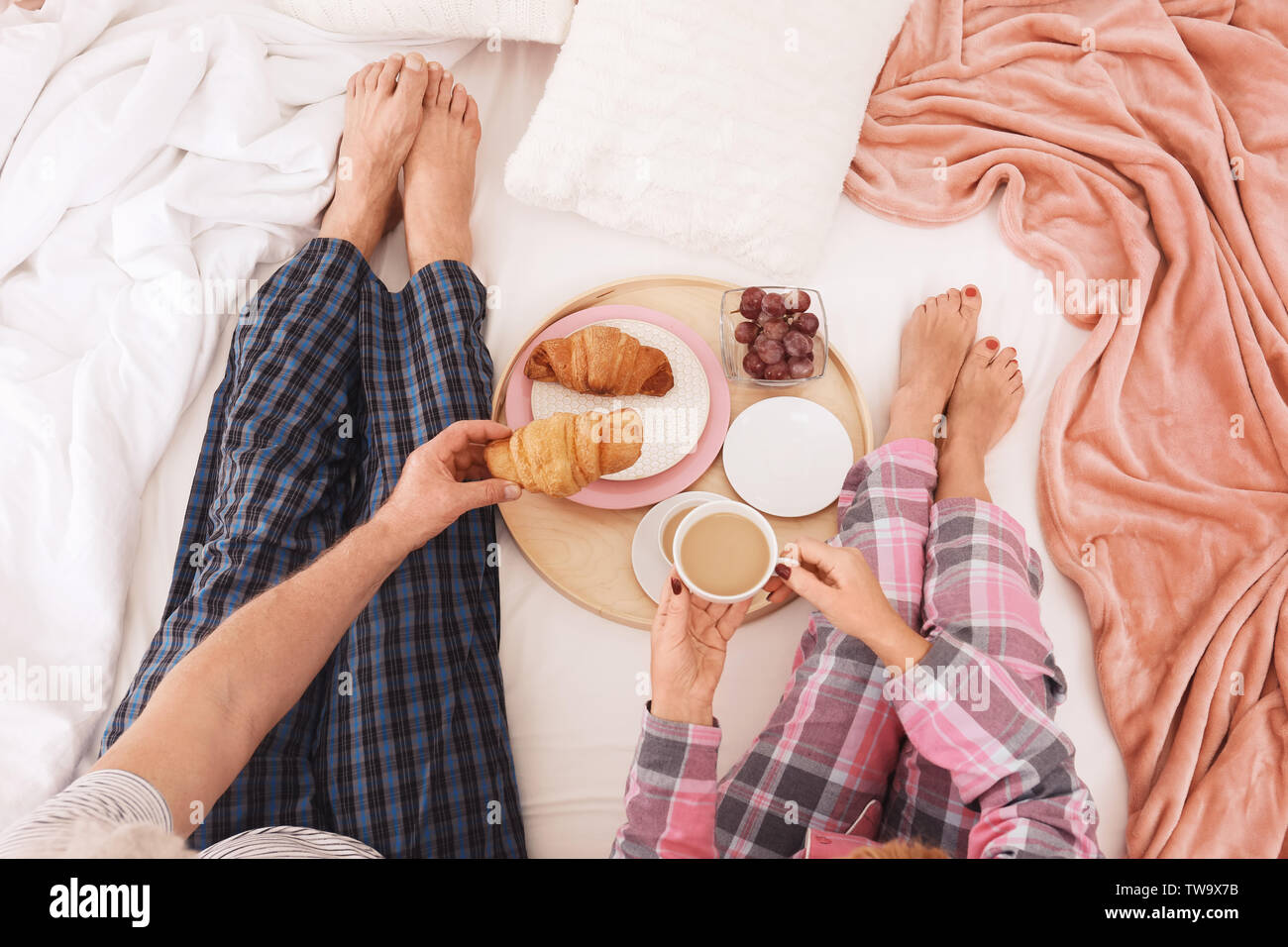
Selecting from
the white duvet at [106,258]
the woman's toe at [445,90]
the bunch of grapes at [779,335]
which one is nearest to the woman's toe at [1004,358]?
the bunch of grapes at [779,335]

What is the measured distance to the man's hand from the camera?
985 mm

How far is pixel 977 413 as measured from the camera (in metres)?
1.28

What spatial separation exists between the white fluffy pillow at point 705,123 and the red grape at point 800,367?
0.24 m

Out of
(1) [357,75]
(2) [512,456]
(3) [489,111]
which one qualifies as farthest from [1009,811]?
(1) [357,75]

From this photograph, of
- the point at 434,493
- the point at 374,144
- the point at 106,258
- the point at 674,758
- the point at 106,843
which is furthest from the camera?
the point at 374,144

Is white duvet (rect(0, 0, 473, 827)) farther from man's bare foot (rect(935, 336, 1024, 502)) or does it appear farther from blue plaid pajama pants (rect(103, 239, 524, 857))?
man's bare foot (rect(935, 336, 1024, 502))

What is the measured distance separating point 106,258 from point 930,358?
4.80 ft

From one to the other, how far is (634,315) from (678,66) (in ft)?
1.49

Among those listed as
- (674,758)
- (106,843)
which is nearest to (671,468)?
(674,758)

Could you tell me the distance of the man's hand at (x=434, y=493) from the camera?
3.23ft

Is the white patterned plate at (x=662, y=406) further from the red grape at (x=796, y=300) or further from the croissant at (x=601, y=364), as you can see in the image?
the red grape at (x=796, y=300)

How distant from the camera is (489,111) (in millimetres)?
1495

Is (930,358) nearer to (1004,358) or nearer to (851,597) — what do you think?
(1004,358)

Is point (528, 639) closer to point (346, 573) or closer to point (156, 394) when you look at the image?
point (346, 573)
